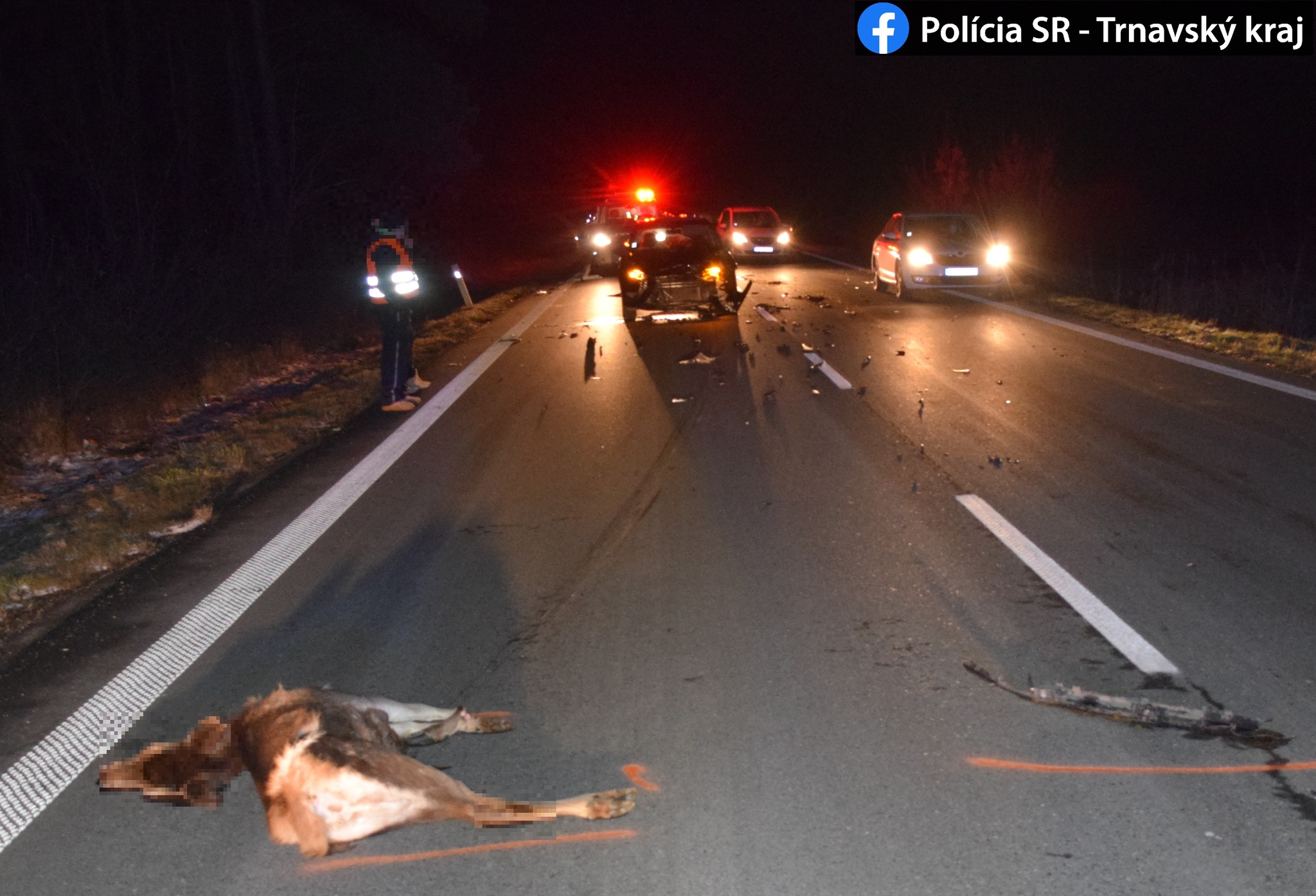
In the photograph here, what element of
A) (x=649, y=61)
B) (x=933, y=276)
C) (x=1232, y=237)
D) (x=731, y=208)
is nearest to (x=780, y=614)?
(x=933, y=276)

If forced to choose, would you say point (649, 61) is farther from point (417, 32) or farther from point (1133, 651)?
point (1133, 651)

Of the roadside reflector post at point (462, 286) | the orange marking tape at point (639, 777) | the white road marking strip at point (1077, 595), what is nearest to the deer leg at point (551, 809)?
the orange marking tape at point (639, 777)

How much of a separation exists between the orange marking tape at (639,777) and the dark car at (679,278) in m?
14.1

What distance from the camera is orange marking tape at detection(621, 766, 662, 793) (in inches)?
156

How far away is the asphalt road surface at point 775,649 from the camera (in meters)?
3.57

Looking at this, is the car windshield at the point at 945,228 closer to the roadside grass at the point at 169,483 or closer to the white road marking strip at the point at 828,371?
the white road marking strip at the point at 828,371

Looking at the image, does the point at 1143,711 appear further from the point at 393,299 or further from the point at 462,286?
the point at 462,286

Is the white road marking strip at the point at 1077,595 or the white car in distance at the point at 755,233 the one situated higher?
the white car in distance at the point at 755,233

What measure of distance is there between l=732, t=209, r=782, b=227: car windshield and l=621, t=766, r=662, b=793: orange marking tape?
2963 centimetres

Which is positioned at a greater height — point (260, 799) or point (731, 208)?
point (731, 208)

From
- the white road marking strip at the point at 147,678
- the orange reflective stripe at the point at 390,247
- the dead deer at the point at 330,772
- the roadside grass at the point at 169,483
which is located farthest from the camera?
the orange reflective stripe at the point at 390,247

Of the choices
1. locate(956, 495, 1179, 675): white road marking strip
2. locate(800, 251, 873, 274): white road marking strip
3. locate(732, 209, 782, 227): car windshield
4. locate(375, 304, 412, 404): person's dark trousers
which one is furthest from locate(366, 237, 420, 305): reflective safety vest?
locate(732, 209, 782, 227): car windshield

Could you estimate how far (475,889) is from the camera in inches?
135

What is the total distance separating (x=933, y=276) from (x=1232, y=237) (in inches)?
846
